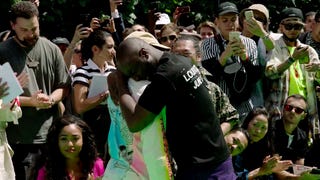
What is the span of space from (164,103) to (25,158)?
237 cm

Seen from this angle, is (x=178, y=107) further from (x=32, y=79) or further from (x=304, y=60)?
(x=304, y=60)

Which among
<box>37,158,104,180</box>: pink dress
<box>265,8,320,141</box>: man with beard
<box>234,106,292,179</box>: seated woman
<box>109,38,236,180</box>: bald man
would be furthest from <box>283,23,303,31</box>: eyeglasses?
Result: <box>109,38,236,180</box>: bald man

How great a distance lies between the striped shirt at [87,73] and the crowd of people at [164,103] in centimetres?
1

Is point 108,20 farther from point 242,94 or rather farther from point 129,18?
point 129,18

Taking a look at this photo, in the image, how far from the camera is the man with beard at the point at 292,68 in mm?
7359

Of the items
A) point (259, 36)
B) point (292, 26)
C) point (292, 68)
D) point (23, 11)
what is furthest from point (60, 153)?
point (292, 26)

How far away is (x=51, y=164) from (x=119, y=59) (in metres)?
1.77

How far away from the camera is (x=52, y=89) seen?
6.43m

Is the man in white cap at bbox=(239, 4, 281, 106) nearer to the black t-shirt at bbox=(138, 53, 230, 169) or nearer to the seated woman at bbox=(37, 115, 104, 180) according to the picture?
the seated woman at bbox=(37, 115, 104, 180)

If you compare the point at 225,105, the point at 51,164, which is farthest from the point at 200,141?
the point at 51,164

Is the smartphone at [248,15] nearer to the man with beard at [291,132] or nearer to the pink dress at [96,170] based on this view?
the man with beard at [291,132]

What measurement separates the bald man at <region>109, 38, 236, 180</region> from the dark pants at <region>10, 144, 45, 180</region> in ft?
6.86

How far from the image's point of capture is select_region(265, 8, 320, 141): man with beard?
736cm

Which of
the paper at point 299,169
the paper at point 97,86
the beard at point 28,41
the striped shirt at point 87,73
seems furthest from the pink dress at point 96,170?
the paper at point 299,169
